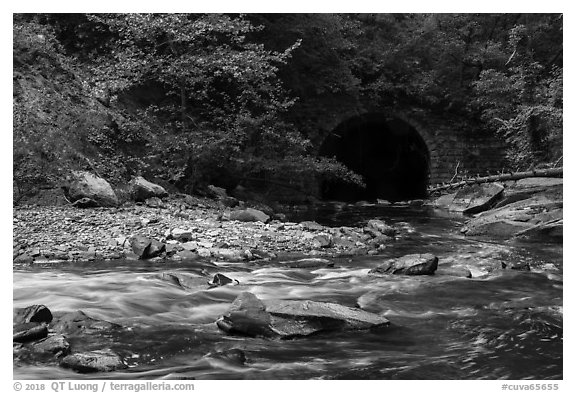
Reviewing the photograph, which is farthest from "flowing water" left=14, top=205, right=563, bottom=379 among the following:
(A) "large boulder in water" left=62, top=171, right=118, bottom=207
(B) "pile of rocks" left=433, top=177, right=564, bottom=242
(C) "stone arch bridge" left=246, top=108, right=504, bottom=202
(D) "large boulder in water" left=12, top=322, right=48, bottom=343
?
(C) "stone arch bridge" left=246, top=108, right=504, bottom=202

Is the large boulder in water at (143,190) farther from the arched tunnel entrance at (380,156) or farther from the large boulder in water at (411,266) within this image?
the arched tunnel entrance at (380,156)

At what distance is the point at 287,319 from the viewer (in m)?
4.79

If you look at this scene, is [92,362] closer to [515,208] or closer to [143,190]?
[143,190]

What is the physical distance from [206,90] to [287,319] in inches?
374

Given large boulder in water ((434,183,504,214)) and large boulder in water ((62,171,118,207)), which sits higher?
large boulder in water ((62,171,118,207))

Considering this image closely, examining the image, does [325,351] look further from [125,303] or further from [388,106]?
[388,106]

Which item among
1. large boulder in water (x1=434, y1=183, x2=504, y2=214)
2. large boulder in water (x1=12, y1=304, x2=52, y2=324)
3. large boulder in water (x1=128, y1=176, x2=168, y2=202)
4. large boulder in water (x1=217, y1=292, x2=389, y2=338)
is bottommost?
large boulder in water (x1=434, y1=183, x2=504, y2=214)

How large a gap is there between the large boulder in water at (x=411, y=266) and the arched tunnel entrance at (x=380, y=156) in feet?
38.2

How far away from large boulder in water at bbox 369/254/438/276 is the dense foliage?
20.6 ft

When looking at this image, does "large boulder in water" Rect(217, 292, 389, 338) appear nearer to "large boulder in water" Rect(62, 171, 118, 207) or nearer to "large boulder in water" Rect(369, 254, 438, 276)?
"large boulder in water" Rect(369, 254, 438, 276)

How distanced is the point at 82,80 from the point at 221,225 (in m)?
5.76

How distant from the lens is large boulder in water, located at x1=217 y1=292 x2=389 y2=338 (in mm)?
4668

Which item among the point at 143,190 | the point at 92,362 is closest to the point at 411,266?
the point at 92,362

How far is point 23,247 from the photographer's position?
7.47 metres
